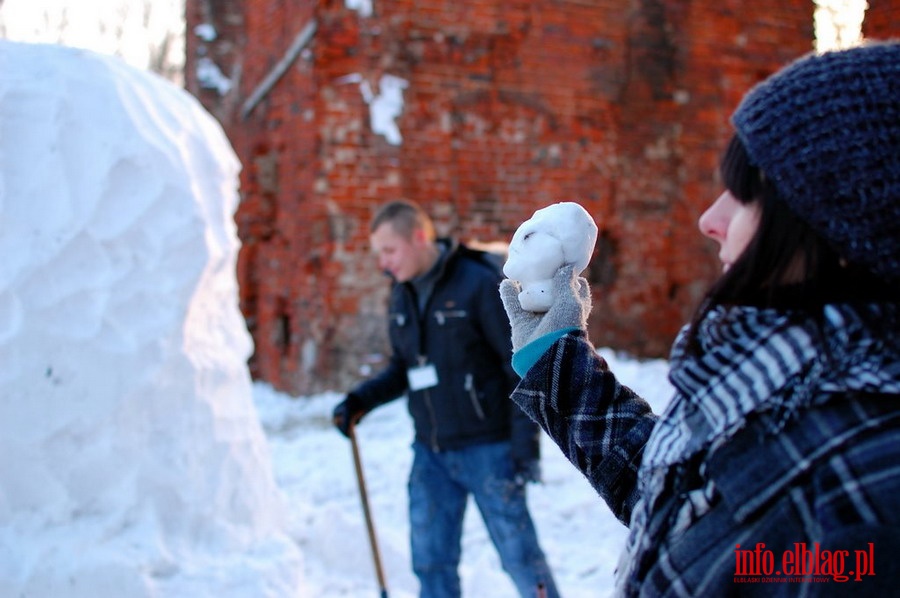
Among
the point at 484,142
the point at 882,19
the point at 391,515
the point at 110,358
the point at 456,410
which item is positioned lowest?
the point at 391,515

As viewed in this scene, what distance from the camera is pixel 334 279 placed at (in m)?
6.84

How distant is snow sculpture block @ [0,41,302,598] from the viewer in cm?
279

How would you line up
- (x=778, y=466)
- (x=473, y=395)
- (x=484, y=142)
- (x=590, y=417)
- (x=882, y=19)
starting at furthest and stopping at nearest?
(x=484, y=142), (x=882, y=19), (x=473, y=395), (x=590, y=417), (x=778, y=466)

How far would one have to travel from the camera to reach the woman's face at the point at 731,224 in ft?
3.72

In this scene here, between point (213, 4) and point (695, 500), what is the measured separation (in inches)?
360

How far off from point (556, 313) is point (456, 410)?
1.78 meters

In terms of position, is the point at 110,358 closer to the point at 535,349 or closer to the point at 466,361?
the point at 466,361

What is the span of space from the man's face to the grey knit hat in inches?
90.9

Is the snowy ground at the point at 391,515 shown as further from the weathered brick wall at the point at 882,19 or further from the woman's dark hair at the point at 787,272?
the woman's dark hair at the point at 787,272

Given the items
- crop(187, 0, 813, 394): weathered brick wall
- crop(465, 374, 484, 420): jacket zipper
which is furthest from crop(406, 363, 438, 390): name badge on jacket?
crop(187, 0, 813, 394): weathered brick wall

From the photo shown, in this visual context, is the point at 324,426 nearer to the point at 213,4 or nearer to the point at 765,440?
the point at 213,4

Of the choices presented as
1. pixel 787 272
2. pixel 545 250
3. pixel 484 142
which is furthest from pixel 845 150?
pixel 484 142

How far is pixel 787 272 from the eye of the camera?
1.07 metres

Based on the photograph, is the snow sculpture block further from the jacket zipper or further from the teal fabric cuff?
the teal fabric cuff
